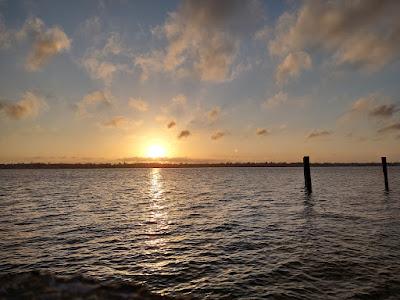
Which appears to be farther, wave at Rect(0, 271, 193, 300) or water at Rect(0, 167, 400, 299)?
water at Rect(0, 167, 400, 299)

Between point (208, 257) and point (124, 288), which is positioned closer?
point (124, 288)

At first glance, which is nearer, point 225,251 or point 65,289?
point 65,289

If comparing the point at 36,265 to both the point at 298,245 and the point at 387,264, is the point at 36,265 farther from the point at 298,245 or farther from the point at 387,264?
the point at 387,264

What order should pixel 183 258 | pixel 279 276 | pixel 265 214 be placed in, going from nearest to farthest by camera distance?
pixel 279 276
pixel 183 258
pixel 265 214

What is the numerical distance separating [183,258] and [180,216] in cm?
1345

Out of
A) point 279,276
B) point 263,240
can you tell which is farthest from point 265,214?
point 279,276

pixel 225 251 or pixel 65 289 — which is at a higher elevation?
pixel 65 289

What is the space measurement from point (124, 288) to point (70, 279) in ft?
6.75

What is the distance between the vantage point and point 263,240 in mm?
18188

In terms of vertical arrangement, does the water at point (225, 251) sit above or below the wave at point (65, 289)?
below

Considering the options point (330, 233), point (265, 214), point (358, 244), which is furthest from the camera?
point (265, 214)

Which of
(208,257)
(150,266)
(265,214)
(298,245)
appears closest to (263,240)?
(298,245)

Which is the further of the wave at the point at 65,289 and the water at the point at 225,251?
the water at the point at 225,251

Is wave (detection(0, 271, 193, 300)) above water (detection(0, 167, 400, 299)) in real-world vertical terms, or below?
above
